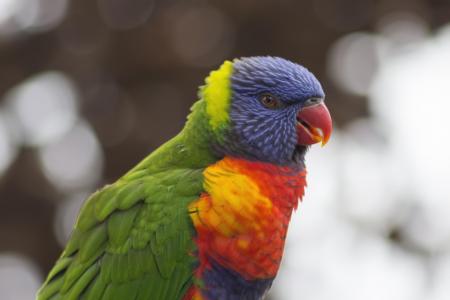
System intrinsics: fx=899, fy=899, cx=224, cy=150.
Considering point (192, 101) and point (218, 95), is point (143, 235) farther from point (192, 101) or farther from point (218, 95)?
point (192, 101)

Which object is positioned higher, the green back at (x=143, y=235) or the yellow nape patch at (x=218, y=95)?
the yellow nape patch at (x=218, y=95)

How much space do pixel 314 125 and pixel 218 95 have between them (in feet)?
1.34

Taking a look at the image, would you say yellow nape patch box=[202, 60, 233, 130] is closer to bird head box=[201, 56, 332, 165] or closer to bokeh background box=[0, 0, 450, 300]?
bird head box=[201, 56, 332, 165]

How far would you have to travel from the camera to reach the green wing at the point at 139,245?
344 cm

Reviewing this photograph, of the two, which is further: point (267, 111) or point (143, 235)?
point (267, 111)

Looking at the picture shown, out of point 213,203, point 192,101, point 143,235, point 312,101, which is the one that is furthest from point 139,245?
point 192,101

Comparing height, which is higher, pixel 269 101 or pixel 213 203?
pixel 269 101

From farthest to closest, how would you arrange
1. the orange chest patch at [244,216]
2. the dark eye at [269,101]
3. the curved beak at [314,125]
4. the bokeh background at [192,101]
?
the bokeh background at [192,101], the dark eye at [269,101], the curved beak at [314,125], the orange chest patch at [244,216]

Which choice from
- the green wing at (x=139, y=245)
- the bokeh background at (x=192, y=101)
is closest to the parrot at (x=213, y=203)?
the green wing at (x=139, y=245)

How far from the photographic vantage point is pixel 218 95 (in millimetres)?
3656

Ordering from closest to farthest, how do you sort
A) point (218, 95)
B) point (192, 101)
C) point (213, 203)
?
point (213, 203) < point (218, 95) < point (192, 101)

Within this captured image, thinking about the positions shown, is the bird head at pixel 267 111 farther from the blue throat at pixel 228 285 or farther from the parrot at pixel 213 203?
the blue throat at pixel 228 285

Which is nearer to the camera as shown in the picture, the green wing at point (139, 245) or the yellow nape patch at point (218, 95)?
the green wing at point (139, 245)

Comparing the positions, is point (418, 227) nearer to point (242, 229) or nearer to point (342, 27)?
point (342, 27)
